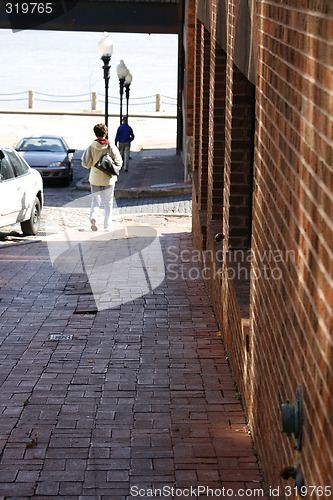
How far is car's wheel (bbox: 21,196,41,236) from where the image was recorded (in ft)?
56.3

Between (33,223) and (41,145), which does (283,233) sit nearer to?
(33,223)

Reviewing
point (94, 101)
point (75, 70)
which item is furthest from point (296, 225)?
point (75, 70)

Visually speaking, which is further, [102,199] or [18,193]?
[18,193]

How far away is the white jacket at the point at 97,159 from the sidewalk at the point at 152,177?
283 inches

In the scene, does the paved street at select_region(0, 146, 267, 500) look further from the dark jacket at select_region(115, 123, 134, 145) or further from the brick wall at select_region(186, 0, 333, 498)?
the dark jacket at select_region(115, 123, 134, 145)

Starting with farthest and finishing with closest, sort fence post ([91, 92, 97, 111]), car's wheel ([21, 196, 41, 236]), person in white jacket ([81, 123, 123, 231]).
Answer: fence post ([91, 92, 97, 111])
car's wheel ([21, 196, 41, 236])
person in white jacket ([81, 123, 123, 231])

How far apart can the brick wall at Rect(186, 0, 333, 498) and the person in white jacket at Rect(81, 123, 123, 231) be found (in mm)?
7224

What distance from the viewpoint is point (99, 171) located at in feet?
52.1

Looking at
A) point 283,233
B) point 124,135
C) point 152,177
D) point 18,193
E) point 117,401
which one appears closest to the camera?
point 283,233

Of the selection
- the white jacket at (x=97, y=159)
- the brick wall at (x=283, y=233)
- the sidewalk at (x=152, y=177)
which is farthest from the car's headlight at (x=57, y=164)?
the brick wall at (x=283, y=233)

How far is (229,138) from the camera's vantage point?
8883 mm

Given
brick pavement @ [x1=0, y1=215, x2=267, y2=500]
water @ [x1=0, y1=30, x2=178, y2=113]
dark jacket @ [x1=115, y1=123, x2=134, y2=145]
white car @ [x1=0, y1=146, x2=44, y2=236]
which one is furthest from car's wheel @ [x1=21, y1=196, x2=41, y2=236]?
water @ [x1=0, y1=30, x2=178, y2=113]

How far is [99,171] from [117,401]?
29.1 feet

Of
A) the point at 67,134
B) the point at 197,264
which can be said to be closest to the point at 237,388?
the point at 197,264
